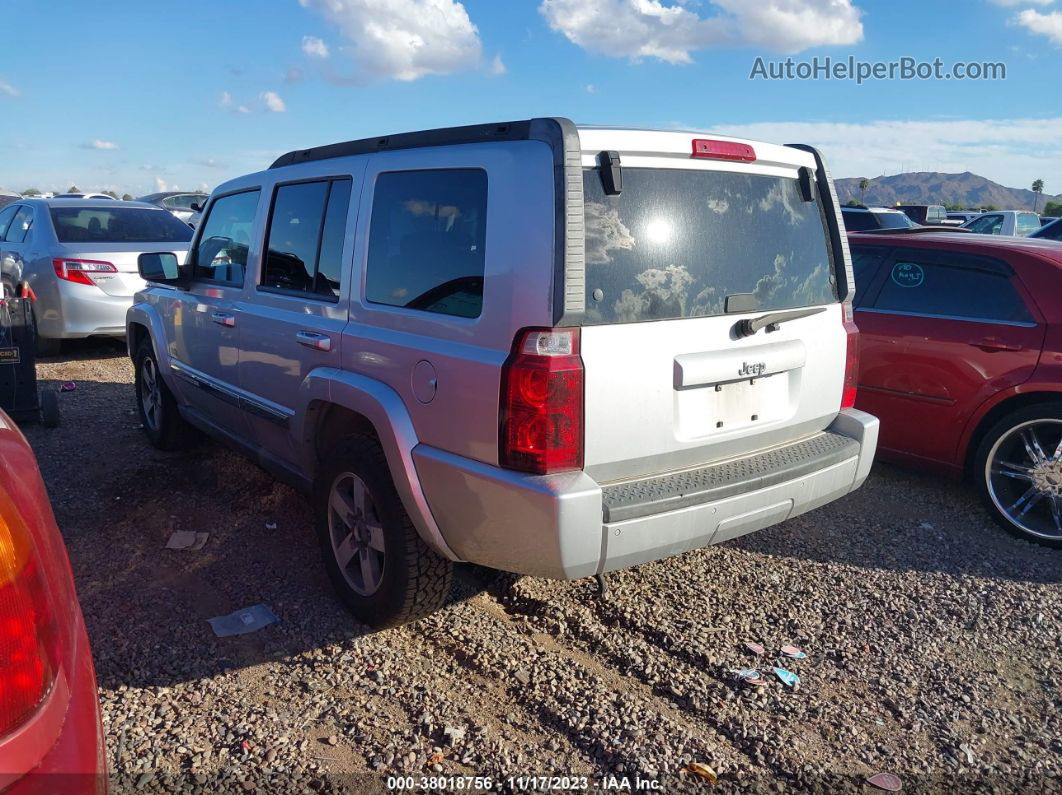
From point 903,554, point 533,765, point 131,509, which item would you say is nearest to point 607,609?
point 533,765

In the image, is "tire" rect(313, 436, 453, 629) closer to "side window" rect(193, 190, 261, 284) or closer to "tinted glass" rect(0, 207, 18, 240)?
"side window" rect(193, 190, 261, 284)

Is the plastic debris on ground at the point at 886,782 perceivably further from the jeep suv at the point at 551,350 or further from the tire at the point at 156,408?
the tire at the point at 156,408

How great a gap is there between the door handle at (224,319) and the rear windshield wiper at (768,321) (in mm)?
2723

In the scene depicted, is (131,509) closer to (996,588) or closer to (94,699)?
(94,699)

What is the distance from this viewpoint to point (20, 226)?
9.50 m

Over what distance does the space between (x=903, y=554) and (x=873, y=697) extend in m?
1.53

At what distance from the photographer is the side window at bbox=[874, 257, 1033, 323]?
5008 mm

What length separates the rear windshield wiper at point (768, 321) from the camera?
3.25m

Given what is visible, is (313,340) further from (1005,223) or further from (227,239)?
(1005,223)

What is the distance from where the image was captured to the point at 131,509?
4941 mm

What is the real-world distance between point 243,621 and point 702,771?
6.75 ft

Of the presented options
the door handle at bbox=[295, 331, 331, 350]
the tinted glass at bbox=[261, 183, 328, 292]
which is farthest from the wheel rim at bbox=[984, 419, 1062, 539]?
the tinted glass at bbox=[261, 183, 328, 292]

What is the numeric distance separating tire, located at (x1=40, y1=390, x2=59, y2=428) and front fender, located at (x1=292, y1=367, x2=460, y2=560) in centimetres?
392

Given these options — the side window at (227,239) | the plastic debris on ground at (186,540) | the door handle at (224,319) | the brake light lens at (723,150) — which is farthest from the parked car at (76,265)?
the brake light lens at (723,150)
